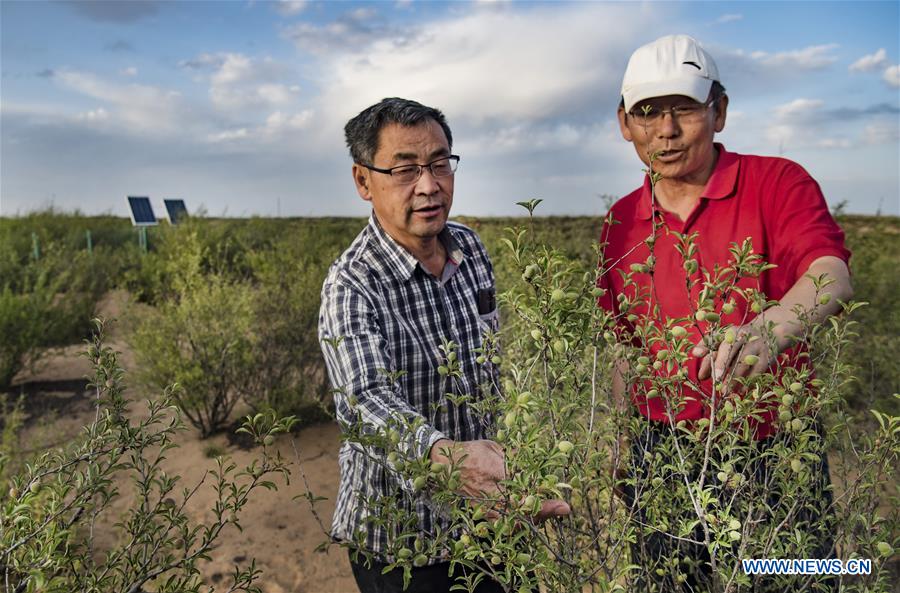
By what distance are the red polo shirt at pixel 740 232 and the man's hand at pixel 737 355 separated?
485 millimetres

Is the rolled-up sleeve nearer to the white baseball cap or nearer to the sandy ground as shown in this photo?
the white baseball cap

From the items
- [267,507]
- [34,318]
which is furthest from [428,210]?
[34,318]

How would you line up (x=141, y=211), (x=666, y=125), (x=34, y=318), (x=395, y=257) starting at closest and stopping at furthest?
(x=395, y=257) → (x=666, y=125) → (x=34, y=318) → (x=141, y=211)

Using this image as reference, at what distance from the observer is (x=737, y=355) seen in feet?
4.66

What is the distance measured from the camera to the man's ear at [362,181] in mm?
2029

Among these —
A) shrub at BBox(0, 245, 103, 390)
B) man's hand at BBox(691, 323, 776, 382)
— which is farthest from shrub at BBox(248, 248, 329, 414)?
man's hand at BBox(691, 323, 776, 382)

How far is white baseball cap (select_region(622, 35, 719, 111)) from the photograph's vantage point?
2020mm

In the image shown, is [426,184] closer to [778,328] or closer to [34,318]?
[778,328]

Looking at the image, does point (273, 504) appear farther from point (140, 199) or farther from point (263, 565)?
point (140, 199)

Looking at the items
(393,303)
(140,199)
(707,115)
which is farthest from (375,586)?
(140,199)

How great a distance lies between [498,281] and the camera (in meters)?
6.59

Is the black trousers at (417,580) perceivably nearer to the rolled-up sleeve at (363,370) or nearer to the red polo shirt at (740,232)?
the rolled-up sleeve at (363,370)

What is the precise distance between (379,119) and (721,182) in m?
1.10

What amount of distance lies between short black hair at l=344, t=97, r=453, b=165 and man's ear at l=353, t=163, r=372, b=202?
31 millimetres
